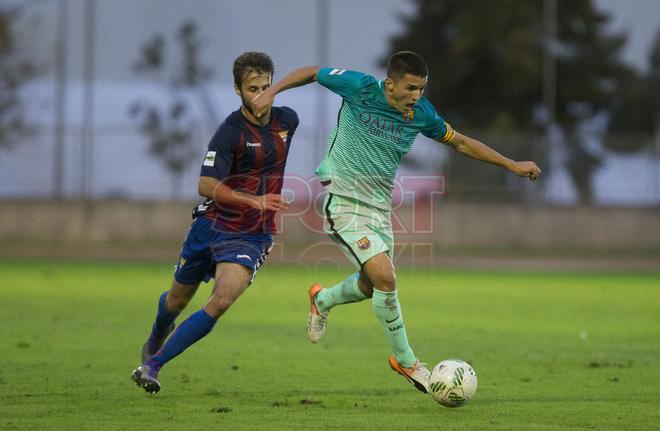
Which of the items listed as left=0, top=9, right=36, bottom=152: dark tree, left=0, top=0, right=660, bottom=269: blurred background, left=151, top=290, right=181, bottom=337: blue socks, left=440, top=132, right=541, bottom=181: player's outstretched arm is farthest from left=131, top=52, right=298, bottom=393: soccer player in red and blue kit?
left=0, top=9, right=36, bottom=152: dark tree

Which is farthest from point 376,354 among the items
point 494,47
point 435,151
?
point 494,47

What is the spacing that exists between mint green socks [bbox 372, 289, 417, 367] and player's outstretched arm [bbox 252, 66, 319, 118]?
1.60m

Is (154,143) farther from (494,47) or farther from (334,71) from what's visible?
(334,71)

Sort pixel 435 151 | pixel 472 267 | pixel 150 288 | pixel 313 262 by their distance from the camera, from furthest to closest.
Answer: pixel 435 151 → pixel 313 262 → pixel 472 267 → pixel 150 288

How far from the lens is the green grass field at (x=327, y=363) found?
7.59m

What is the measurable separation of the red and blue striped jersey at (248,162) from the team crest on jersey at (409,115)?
3.00ft

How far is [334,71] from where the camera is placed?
8.57 metres

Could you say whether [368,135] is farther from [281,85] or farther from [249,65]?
[249,65]

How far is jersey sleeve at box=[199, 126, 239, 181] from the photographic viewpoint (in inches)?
322

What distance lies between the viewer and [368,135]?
855cm

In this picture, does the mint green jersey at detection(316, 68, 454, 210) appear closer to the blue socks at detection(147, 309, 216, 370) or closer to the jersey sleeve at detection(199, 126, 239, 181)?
the jersey sleeve at detection(199, 126, 239, 181)

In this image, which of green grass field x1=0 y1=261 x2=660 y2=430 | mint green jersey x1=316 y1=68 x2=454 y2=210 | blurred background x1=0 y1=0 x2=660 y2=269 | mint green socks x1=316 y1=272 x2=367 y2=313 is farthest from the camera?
blurred background x1=0 y1=0 x2=660 y2=269

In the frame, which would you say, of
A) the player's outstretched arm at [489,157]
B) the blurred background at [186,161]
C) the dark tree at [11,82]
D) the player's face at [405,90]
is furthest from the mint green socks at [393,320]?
the dark tree at [11,82]

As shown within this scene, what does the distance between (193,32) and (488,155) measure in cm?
3479
